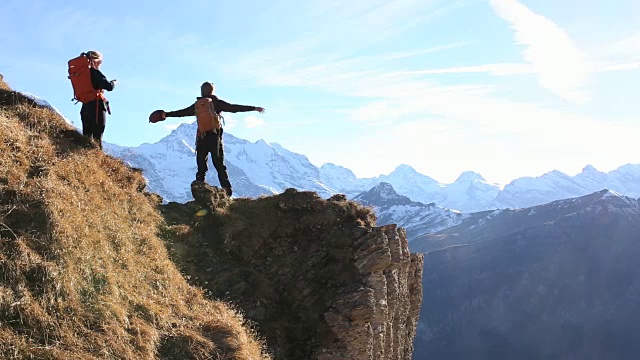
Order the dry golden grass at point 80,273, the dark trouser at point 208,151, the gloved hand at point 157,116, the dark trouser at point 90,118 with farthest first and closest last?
the dark trouser at point 208,151 → the gloved hand at point 157,116 → the dark trouser at point 90,118 → the dry golden grass at point 80,273

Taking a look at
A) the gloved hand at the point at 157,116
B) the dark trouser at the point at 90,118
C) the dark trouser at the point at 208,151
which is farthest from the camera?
the dark trouser at the point at 208,151

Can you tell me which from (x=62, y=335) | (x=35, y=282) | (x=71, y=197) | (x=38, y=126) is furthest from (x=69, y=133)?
(x=62, y=335)

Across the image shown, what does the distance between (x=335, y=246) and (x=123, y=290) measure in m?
9.11

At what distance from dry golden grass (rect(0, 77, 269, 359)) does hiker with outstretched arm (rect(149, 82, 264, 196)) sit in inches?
252

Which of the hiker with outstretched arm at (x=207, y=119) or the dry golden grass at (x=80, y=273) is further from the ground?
the hiker with outstretched arm at (x=207, y=119)

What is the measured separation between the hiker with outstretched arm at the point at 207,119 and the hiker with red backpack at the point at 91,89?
136 inches

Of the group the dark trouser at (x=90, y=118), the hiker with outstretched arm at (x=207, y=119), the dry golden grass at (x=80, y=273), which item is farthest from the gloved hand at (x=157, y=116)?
the dry golden grass at (x=80, y=273)

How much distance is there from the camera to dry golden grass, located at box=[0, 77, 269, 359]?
25.7 ft

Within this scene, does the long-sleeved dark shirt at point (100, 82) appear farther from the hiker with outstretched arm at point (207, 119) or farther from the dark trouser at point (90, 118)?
the hiker with outstretched arm at point (207, 119)

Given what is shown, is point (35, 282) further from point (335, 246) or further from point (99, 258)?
point (335, 246)

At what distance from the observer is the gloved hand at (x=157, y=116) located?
64.0 ft

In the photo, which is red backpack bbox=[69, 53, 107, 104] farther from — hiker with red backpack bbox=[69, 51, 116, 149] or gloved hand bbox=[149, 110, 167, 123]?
gloved hand bbox=[149, 110, 167, 123]

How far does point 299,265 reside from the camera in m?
17.1

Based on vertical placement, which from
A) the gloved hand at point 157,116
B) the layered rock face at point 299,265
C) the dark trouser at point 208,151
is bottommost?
the layered rock face at point 299,265
